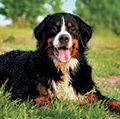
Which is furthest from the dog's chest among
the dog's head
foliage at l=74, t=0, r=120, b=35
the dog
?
foliage at l=74, t=0, r=120, b=35

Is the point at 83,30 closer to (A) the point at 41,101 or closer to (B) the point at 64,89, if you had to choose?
(B) the point at 64,89

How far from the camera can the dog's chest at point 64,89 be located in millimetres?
8653

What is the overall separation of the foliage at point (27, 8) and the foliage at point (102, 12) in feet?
21.4

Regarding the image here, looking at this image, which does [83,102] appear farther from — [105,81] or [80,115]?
[105,81]

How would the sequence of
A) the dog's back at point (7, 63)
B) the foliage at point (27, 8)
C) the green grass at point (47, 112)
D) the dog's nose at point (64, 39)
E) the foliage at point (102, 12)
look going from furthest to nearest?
the foliage at point (102, 12), the foliage at point (27, 8), the dog's back at point (7, 63), the dog's nose at point (64, 39), the green grass at point (47, 112)

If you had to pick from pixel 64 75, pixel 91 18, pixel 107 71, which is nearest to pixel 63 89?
pixel 64 75

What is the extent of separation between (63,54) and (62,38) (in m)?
0.29

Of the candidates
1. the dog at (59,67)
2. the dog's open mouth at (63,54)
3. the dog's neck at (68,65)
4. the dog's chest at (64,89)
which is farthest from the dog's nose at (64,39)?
the dog's chest at (64,89)

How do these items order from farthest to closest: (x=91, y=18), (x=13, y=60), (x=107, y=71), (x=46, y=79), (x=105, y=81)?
(x=91, y=18), (x=107, y=71), (x=105, y=81), (x=13, y=60), (x=46, y=79)

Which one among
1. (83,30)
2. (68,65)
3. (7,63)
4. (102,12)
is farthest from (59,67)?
(102,12)

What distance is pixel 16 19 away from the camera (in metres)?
51.8

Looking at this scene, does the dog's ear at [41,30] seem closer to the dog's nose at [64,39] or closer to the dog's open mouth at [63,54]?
the dog's open mouth at [63,54]

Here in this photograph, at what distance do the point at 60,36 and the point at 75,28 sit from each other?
0.40 meters

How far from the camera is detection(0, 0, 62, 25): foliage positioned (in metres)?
Result: 51.2
